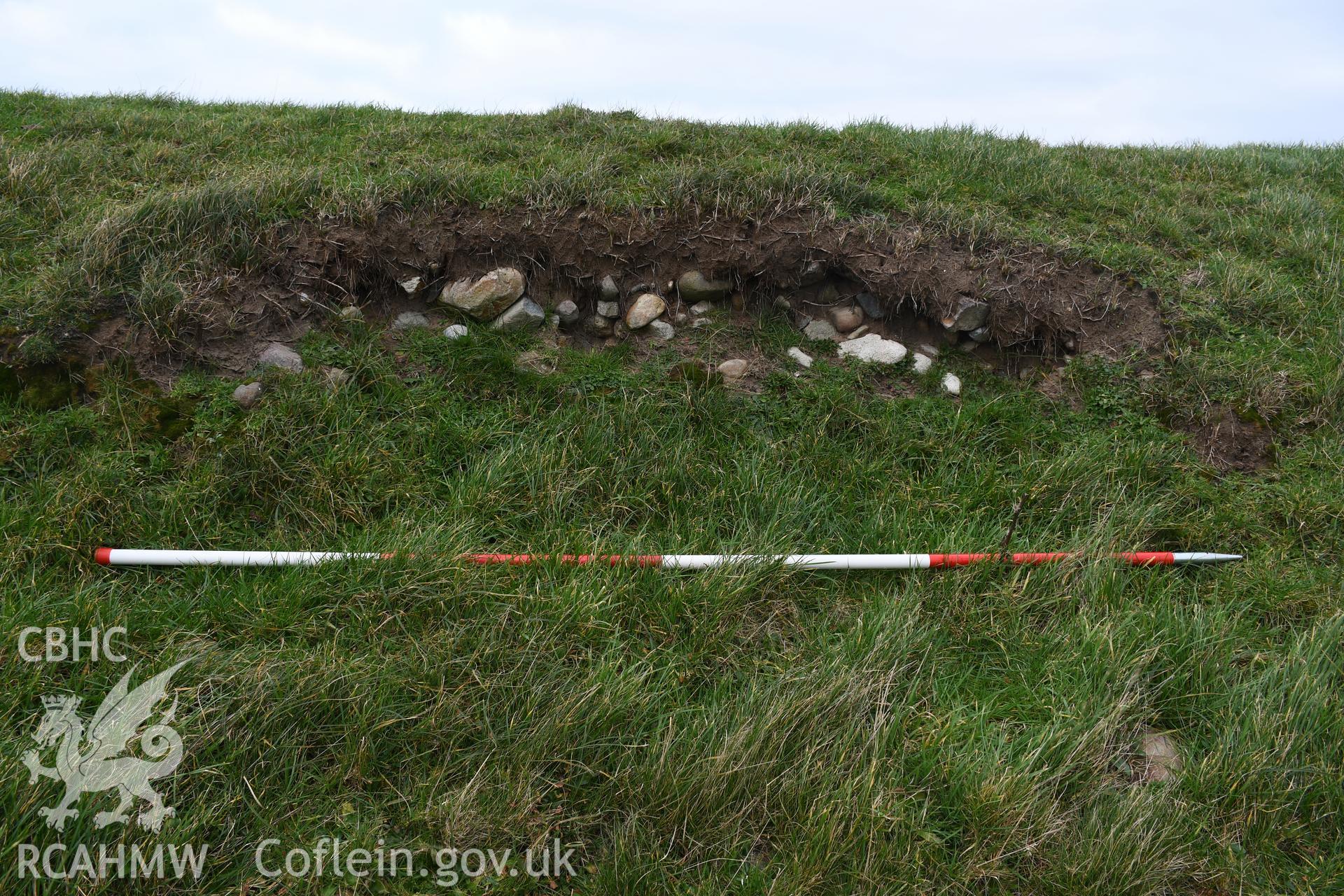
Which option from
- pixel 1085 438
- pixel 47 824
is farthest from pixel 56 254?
pixel 1085 438

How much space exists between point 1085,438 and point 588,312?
328 centimetres

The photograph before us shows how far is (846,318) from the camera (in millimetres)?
5586

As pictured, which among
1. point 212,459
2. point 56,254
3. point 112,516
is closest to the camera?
point 112,516

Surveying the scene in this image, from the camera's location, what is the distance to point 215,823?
99.0 inches

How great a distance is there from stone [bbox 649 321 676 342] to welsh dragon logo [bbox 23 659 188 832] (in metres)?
3.43

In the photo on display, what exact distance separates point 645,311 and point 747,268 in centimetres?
78

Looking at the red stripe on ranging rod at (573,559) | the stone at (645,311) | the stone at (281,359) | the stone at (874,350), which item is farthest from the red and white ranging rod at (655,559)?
the stone at (645,311)

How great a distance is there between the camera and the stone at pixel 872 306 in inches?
219

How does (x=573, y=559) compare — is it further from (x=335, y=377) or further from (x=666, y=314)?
(x=666, y=314)

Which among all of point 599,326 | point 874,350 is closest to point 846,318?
point 874,350

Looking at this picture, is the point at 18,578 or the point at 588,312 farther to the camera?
the point at 588,312

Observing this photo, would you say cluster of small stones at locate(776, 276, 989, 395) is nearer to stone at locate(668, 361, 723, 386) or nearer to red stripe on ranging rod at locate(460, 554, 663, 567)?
stone at locate(668, 361, 723, 386)

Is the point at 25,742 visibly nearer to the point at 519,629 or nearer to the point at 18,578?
the point at 18,578

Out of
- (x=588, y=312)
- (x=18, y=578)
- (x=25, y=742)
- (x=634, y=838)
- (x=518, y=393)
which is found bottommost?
(x=634, y=838)
